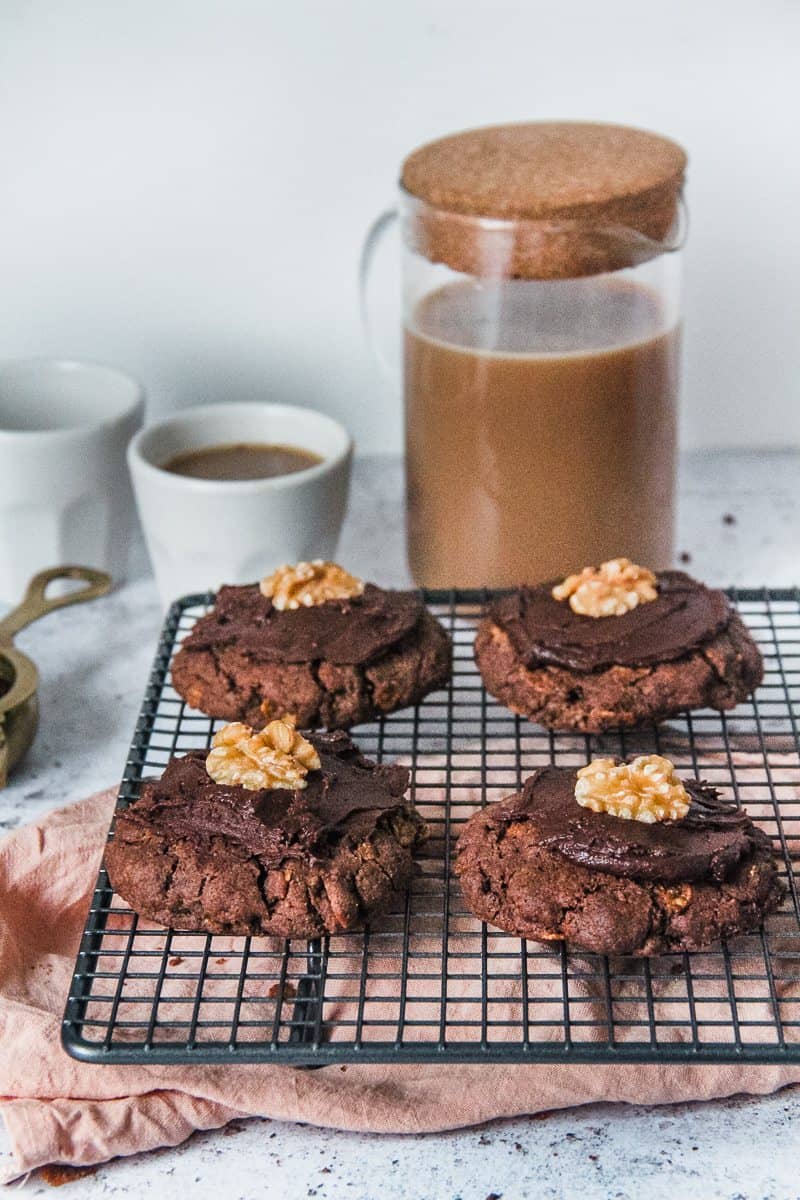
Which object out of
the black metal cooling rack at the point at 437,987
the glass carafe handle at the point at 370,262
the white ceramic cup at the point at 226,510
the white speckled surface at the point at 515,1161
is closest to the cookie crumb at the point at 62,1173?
the white speckled surface at the point at 515,1161

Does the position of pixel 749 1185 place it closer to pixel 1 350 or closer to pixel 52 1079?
pixel 52 1079

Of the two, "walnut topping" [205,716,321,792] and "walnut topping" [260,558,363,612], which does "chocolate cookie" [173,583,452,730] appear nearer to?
"walnut topping" [260,558,363,612]

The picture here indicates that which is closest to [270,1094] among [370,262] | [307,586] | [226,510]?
[307,586]

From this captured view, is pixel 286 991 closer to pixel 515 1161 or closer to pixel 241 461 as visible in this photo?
pixel 515 1161

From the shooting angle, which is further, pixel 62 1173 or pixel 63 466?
pixel 63 466

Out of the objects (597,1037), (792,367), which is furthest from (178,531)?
(792,367)

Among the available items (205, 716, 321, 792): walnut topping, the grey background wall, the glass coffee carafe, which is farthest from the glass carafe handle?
(205, 716, 321, 792): walnut topping
